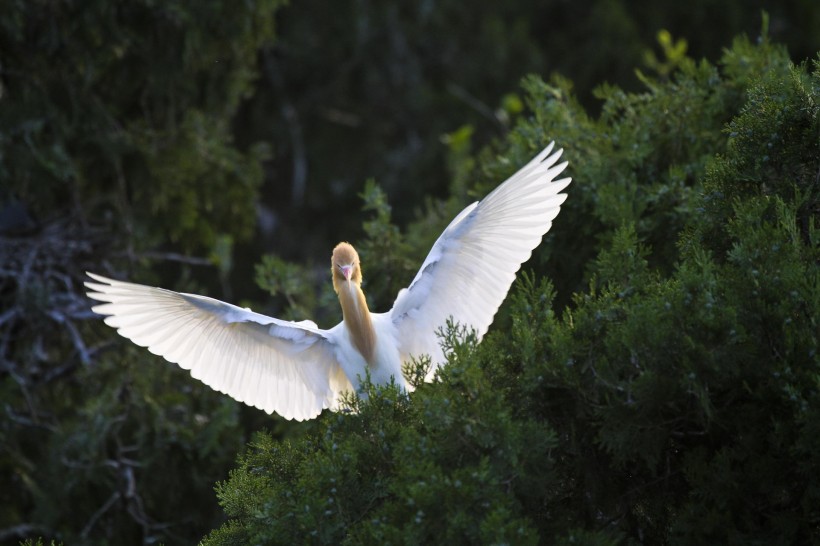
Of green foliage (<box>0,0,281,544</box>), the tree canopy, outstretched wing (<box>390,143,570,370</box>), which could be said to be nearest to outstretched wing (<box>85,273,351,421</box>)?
outstretched wing (<box>390,143,570,370</box>)

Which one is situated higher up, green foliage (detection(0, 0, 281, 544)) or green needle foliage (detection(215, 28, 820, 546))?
green foliage (detection(0, 0, 281, 544))

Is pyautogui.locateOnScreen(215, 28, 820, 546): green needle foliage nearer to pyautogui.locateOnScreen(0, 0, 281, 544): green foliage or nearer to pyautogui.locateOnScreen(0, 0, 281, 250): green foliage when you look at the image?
pyautogui.locateOnScreen(0, 0, 281, 544): green foliage

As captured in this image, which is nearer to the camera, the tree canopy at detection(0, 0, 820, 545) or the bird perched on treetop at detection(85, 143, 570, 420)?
the tree canopy at detection(0, 0, 820, 545)

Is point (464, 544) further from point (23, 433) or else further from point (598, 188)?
point (23, 433)

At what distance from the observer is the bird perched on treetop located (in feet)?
16.5

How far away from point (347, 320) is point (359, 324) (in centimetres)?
8

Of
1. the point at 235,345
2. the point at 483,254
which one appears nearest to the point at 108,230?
the point at 235,345

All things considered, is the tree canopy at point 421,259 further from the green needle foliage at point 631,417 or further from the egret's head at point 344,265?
the egret's head at point 344,265

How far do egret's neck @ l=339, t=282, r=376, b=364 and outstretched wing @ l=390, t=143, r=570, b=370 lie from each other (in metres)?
0.19

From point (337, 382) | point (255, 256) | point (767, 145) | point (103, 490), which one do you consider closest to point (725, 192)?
point (767, 145)

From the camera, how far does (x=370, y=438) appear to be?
13.6 feet

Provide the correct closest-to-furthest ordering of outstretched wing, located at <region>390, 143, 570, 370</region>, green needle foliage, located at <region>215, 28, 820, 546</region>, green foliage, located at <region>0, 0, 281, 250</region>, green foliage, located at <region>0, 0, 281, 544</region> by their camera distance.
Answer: green needle foliage, located at <region>215, 28, 820, 546</region>
outstretched wing, located at <region>390, 143, 570, 370</region>
green foliage, located at <region>0, 0, 281, 544</region>
green foliage, located at <region>0, 0, 281, 250</region>

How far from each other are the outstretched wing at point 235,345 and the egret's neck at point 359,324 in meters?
0.19

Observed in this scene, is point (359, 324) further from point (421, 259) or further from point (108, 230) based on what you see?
point (108, 230)
